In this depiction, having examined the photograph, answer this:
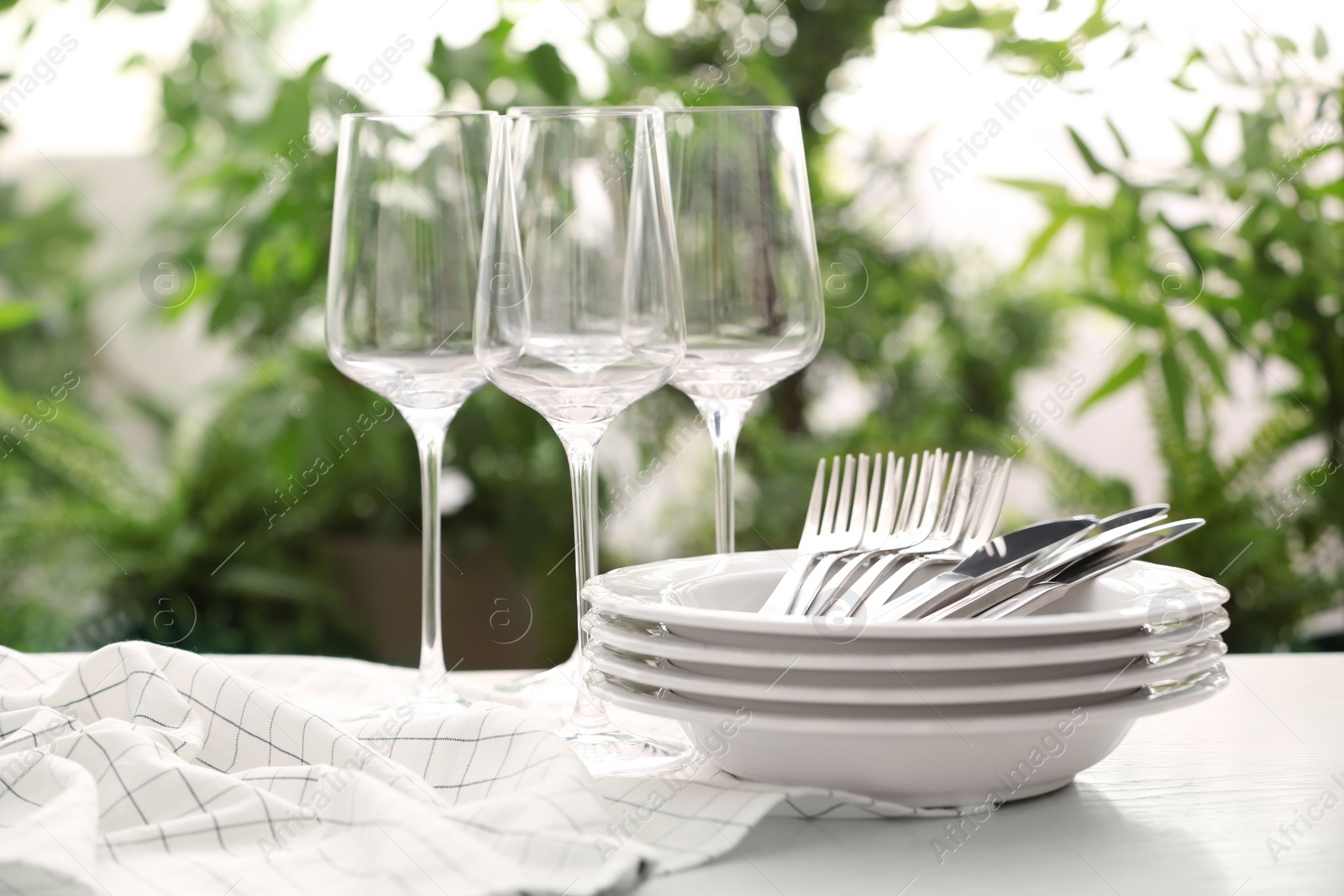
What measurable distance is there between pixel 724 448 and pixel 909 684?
281mm

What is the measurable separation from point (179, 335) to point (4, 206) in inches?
21.8

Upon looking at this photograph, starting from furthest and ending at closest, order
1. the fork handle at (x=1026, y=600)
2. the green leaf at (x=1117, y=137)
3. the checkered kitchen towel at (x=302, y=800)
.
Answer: the green leaf at (x=1117, y=137) < the fork handle at (x=1026, y=600) < the checkered kitchen towel at (x=302, y=800)

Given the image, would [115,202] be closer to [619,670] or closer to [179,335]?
[179,335]

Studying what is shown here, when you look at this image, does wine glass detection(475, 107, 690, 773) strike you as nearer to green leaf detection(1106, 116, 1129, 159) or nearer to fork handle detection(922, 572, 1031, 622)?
fork handle detection(922, 572, 1031, 622)

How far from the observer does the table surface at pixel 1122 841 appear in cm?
46

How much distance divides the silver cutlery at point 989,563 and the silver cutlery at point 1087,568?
1 centimetres

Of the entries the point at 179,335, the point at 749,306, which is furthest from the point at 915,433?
the point at 179,335

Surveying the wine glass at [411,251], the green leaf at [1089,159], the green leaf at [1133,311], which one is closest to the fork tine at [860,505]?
the wine glass at [411,251]

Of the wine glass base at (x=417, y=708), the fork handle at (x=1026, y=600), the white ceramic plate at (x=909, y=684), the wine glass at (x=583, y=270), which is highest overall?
the wine glass at (x=583, y=270)

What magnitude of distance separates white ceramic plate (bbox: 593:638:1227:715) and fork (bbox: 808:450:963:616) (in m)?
0.08

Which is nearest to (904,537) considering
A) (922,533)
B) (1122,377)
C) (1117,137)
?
(922,533)

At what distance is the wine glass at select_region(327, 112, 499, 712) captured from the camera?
2.27ft

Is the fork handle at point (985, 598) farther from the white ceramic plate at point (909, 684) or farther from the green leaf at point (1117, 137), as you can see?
the green leaf at point (1117, 137)

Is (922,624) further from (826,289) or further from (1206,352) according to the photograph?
(826,289)
